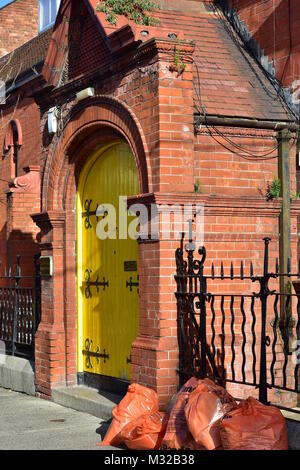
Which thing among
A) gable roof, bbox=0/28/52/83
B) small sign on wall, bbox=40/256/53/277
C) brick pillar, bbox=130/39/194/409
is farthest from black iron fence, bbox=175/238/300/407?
gable roof, bbox=0/28/52/83

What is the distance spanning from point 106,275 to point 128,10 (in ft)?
10.2

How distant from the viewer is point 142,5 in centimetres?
902

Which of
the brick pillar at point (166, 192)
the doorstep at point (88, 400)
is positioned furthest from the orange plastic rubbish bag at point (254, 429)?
the doorstep at point (88, 400)

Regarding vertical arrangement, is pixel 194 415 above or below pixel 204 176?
below

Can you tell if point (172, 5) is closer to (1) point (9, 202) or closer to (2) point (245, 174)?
(2) point (245, 174)

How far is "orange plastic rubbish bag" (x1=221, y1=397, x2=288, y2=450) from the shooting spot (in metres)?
6.29

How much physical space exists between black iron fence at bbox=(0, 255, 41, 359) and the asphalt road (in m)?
1.46

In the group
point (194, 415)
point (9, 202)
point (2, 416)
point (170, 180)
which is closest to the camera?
point (194, 415)

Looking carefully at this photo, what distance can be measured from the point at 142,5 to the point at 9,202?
688 centimetres

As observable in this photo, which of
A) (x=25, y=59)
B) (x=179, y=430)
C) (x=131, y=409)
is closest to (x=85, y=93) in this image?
(x=131, y=409)

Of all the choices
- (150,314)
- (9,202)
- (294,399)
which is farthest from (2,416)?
(9,202)

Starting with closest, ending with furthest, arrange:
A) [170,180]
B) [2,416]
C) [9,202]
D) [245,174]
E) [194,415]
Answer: [194,415], [170,180], [245,174], [2,416], [9,202]

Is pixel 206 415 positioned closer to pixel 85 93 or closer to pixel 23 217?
pixel 85 93

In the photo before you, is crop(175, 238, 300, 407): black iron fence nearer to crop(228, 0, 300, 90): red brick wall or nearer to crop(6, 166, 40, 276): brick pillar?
crop(228, 0, 300, 90): red brick wall
